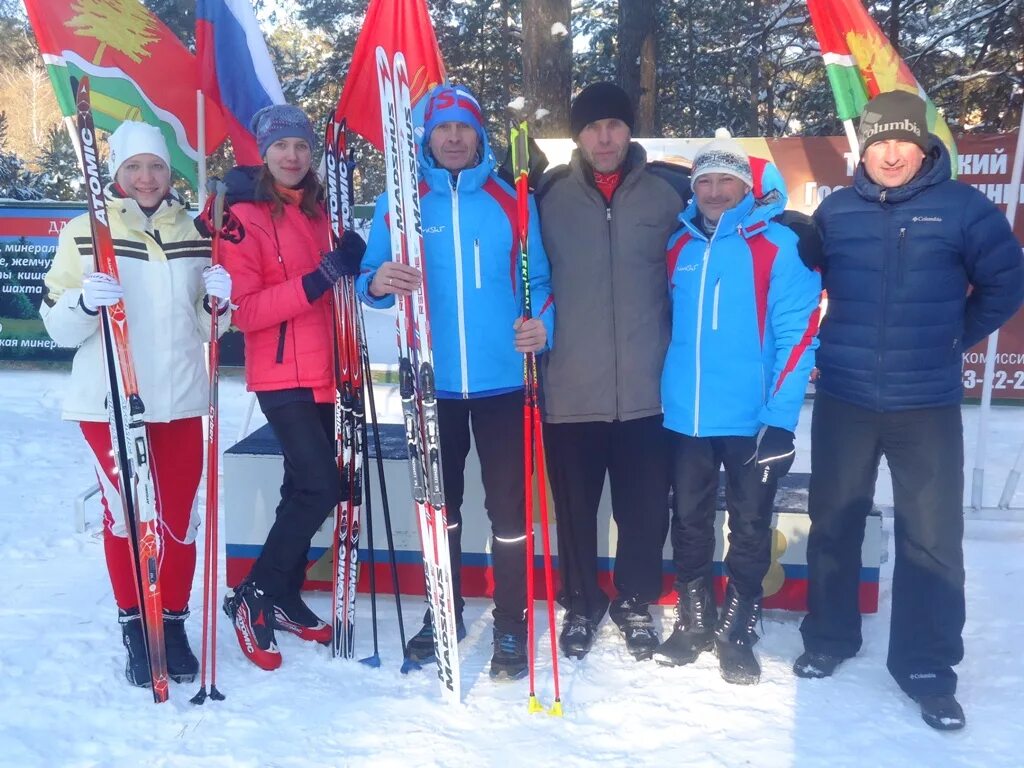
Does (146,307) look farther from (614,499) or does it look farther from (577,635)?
(577,635)

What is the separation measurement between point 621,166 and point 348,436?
1.33 meters

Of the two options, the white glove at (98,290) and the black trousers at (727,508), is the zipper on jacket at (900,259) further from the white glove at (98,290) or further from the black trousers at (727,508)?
the white glove at (98,290)

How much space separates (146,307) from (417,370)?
2.94 ft

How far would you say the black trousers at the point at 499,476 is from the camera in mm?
2734

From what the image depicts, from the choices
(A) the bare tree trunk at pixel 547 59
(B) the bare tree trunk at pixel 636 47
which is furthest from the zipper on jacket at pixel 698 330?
(B) the bare tree trunk at pixel 636 47

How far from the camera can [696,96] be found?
13.2m

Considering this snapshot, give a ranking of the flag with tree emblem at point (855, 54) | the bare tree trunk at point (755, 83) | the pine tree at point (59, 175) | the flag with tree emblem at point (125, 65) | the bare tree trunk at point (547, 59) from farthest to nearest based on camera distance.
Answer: the bare tree trunk at point (755, 83), the pine tree at point (59, 175), the bare tree trunk at point (547, 59), the flag with tree emblem at point (855, 54), the flag with tree emblem at point (125, 65)

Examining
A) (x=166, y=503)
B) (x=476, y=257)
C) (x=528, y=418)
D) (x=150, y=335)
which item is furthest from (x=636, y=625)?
(x=150, y=335)

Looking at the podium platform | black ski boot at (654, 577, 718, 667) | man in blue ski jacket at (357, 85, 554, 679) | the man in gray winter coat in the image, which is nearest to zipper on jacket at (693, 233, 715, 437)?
the man in gray winter coat

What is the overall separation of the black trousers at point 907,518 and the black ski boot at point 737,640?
0.80 feet

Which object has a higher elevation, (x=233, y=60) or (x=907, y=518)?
(x=233, y=60)

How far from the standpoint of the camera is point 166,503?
2.73 meters

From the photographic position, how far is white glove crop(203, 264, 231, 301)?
100 inches

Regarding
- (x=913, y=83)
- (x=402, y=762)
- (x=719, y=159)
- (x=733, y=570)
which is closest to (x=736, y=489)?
(x=733, y=570)
